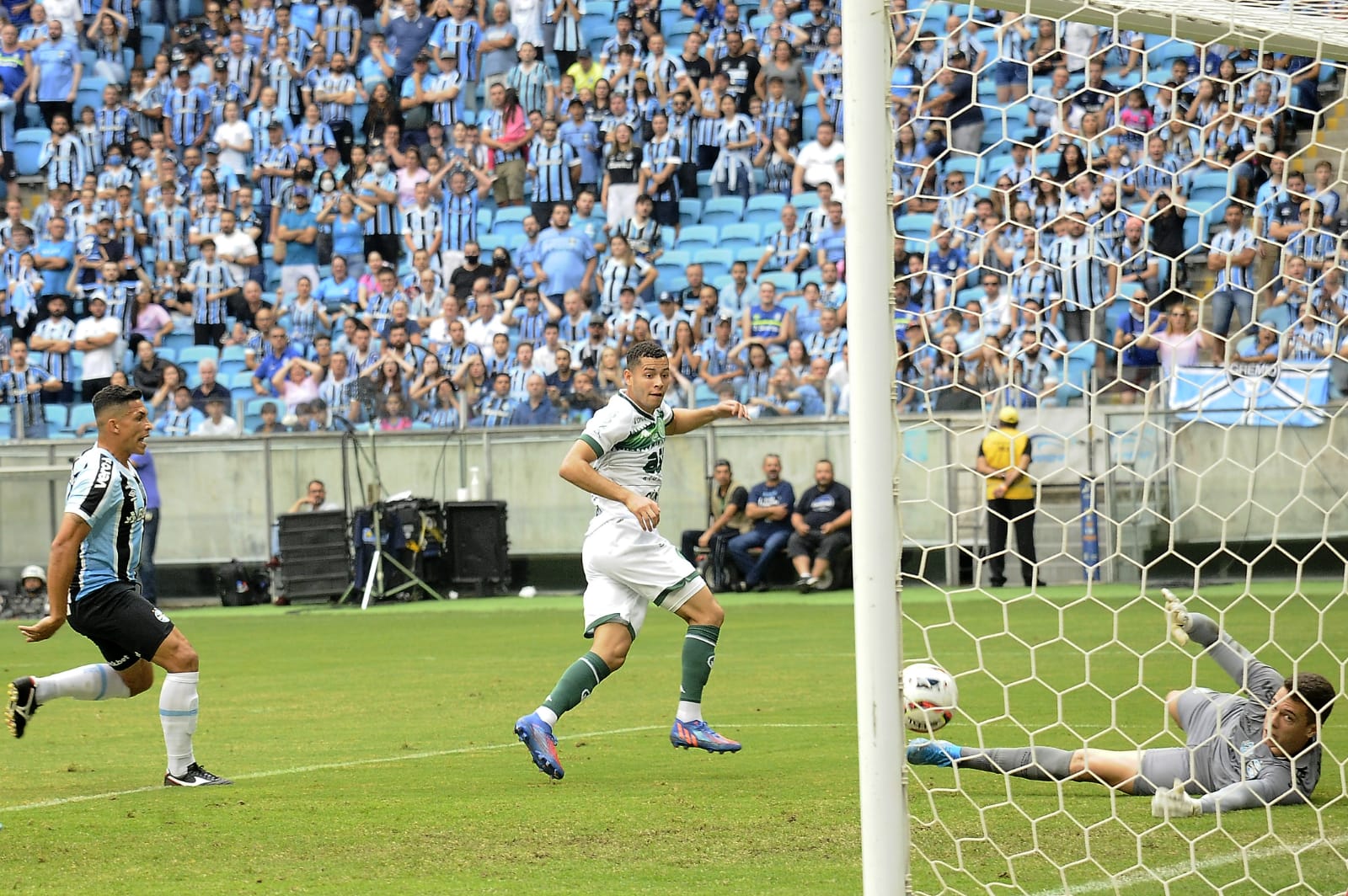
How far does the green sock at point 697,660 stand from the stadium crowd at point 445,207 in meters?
7.35

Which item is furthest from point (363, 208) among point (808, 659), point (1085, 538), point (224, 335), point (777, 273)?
point (808, 659)

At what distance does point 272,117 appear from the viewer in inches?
992

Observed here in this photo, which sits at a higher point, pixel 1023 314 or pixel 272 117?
pixel 272 117

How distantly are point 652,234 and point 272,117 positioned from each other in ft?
21.8

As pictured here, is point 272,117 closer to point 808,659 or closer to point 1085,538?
point 1085,538

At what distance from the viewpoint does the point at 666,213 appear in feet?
73.7

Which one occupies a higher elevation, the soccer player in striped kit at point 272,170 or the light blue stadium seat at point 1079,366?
the soccer player in striped kit at point 272,170

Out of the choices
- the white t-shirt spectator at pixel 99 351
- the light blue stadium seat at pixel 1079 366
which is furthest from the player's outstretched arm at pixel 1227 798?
the white t-shirt spectator at pixel 99 351

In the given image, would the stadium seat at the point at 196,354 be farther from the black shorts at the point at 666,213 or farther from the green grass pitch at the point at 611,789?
the green grass pitch at the point at 611,789

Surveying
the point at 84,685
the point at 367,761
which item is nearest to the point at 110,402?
the point at 84,685

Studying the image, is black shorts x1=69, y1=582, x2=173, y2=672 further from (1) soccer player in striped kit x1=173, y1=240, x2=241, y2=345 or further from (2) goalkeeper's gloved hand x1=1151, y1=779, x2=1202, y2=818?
(1) soccer player in striped kit x1=173, y1=240, x2=241, y2=345

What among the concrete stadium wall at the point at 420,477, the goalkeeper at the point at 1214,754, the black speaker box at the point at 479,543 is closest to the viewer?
the goalkeeper at the point at 1214,754

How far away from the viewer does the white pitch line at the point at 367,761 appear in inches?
285

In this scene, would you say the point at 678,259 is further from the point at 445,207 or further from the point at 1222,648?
the point at 1222,648
